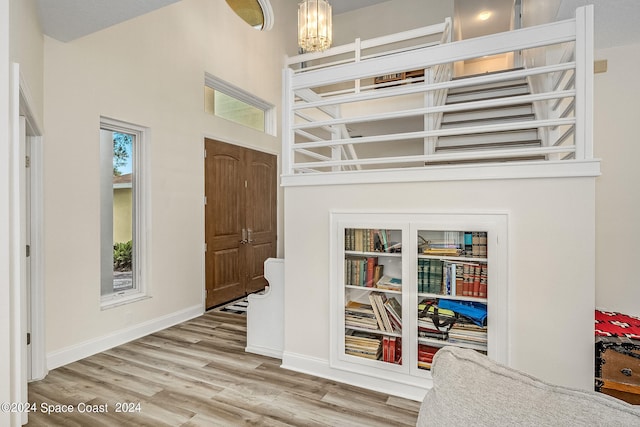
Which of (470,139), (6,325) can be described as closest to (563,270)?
(470,139)

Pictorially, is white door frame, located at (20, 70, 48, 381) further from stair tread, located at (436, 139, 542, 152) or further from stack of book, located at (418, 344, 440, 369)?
stair tread, located at (436, 139, 542, 152)

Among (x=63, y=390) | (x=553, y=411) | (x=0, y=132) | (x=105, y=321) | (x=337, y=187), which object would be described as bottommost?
(x=63, y=390)

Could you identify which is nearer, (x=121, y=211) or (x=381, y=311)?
(x=381, y=311)

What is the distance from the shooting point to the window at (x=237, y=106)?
4.43 m

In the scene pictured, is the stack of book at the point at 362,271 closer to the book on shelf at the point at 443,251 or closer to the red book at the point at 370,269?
the red book at the point at 370,269

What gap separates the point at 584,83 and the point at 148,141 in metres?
3.65

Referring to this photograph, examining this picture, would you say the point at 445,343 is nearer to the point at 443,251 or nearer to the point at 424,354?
the point at 424,354

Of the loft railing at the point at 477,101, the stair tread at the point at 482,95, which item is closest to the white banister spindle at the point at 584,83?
the loft railing at the point at 477,101

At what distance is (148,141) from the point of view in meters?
3.55

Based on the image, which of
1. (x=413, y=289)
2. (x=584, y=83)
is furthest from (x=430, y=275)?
(x=584, y=83)

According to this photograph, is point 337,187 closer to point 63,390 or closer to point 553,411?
point 553,411

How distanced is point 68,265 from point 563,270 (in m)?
3.60

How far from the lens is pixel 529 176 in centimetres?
200

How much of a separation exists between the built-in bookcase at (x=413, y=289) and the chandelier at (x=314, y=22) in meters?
1.82
